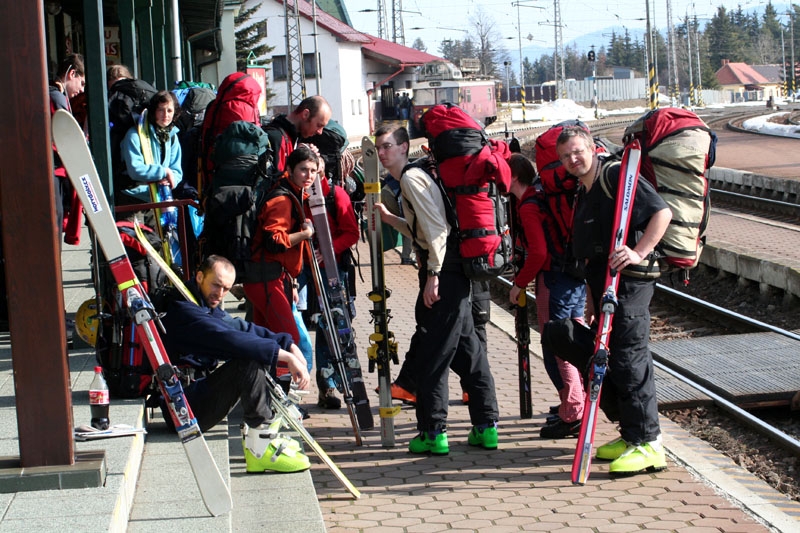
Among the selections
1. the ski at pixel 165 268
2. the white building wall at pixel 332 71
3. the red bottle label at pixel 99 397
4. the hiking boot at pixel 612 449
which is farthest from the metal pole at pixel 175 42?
the white building wall at pixel 332 71

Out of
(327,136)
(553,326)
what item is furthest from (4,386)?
(553,326)

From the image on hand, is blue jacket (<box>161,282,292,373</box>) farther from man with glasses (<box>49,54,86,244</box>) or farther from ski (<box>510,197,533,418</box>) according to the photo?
ski (<box>510,197,533,418</box>)

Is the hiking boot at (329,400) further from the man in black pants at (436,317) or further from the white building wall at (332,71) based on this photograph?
the white building wall at (332,71)

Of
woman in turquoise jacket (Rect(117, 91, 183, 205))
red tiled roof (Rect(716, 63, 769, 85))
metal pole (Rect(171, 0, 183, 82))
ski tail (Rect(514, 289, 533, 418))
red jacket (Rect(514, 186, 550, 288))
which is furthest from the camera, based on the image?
red tiled roof (Rect(716, 63, 769, 85))

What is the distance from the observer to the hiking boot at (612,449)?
21.0ft

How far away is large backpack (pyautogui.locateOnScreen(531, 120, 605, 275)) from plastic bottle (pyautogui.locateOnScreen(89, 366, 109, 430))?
2883 millimetres

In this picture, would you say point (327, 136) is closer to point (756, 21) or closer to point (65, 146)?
point (65, 146)

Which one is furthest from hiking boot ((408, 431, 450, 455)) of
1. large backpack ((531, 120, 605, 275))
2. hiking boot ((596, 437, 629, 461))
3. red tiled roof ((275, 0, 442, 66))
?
red tiled roof ((275, 0, 442, 66))

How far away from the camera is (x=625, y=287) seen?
6094mm

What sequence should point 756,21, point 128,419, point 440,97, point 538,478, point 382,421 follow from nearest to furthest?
point 128,419 → point 538,478 → point 382,421 → point 440,97 → point 756,21

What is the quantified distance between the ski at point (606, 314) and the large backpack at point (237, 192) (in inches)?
86.9

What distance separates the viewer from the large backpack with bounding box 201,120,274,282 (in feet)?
22.4

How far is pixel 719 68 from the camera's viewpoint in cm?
14362

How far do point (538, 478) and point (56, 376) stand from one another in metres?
2.86
